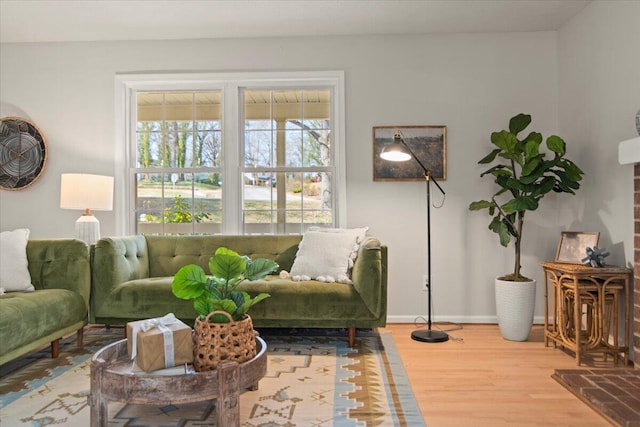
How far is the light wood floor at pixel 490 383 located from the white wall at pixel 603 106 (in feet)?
3.02

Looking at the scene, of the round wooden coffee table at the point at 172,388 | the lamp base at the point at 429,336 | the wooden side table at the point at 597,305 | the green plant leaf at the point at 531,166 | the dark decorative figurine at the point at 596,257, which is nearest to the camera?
the round wooden coffee table at the point at 172,388

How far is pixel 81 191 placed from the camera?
12.4 ft

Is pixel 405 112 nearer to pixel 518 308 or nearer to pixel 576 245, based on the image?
pixel 576 245

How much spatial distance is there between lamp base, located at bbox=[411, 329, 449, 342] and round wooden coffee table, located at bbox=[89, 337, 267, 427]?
1.87 metres

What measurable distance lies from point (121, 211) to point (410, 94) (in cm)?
280

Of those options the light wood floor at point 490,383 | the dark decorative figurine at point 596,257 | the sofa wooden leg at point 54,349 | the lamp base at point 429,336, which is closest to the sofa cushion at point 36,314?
the sofa wooden leg at point 54,349

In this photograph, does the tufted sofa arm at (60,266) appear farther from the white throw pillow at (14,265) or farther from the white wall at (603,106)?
the white wall at (603,106)

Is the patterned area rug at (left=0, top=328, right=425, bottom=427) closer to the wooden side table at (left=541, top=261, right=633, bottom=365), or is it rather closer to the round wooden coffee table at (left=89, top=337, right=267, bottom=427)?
the round wooden coffee table at (left=89, top=337, right=267, bottom=427)

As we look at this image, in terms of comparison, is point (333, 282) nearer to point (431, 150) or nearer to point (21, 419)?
point (431, 150)

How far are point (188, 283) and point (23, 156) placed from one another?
318 cm

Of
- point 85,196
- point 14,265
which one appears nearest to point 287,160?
point 85,196

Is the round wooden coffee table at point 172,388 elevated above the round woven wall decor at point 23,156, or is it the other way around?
the round woven wall decor at point 23,156

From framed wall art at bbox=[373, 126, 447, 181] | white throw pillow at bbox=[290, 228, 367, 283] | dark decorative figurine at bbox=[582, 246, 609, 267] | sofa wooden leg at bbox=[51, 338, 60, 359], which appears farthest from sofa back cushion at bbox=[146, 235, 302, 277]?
dark decorative figurine at bbox=[582, 246, 609, 267]

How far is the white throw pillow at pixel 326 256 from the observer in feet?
11.3
